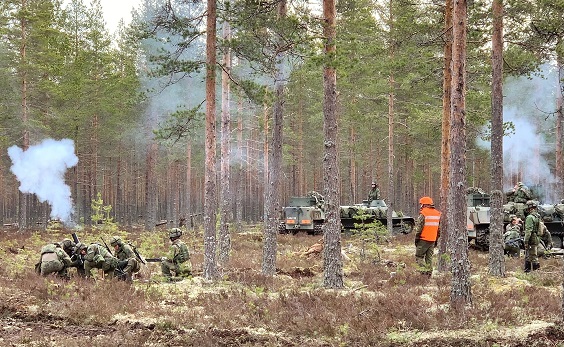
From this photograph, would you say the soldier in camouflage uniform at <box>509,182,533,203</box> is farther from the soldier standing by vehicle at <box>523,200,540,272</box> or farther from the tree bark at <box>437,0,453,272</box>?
the tree bark at <box>437,0,453,272</box>

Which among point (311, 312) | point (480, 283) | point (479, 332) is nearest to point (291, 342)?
point (311, 312)

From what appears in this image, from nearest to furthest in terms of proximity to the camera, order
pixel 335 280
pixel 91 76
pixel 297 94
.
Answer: pixel 335 280 → pixel 91 76 → pixel 297 94

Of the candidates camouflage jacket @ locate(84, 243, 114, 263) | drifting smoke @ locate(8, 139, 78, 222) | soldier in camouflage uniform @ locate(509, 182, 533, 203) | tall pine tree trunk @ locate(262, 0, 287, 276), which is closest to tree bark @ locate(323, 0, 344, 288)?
tall pine tree trunk @ locate(262, 0, 287, 276)

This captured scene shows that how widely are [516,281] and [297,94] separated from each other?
26.7m

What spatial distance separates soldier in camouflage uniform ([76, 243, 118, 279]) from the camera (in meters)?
12.9

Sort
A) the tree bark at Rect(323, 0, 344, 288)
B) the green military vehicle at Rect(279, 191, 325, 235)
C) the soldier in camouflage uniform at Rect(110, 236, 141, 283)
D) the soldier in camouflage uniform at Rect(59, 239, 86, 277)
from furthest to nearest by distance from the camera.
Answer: the green military vehicle at Rect(279, 191, 325, 235)
the soldier in camouflage uniform at Rect(59, 239, 86, 277)
the soldier in camouflage uniform at Rect(110, 236, 141, 283)
the tree bark at Rect(323, 0, 344, 288)

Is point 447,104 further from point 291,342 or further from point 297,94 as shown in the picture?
point 297,94

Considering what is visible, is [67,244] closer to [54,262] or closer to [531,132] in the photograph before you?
[54,262]

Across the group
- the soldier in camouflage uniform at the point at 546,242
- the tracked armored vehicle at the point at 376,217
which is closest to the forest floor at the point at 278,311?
the soldier in camouflage uniform at the point at 546,242

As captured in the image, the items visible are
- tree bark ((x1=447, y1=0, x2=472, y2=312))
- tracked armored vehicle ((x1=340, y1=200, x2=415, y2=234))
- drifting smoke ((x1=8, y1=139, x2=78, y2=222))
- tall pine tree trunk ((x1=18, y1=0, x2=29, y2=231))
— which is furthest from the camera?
drifting smoke ((x1=8, y1=139, x2=78, y2=222))

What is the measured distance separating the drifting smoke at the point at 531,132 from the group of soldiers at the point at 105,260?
86.7 feet

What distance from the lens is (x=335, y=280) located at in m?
11.5

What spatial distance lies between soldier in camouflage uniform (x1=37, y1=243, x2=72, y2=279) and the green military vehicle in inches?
560

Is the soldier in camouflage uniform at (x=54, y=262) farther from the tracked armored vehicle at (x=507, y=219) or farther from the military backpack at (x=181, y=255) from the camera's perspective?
the tracked armored vehicle at (x=507, y=219)
